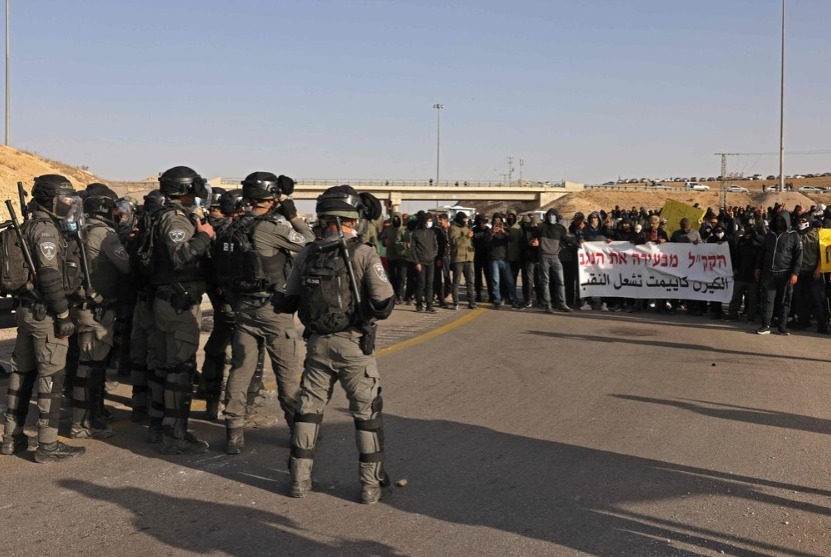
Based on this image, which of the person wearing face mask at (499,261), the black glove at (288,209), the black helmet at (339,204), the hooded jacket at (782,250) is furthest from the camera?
the person wearing face mask at (499,261)

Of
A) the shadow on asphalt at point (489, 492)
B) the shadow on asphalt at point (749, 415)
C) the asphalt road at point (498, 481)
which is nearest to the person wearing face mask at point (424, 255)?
the asphalt road at point (498, 481)

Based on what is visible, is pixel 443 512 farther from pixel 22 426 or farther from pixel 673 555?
pixel 22 426

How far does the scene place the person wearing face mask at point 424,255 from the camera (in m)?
16.9

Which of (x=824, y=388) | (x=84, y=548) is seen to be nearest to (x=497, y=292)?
(x=824, y=388)

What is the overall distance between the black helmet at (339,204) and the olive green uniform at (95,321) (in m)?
2.41

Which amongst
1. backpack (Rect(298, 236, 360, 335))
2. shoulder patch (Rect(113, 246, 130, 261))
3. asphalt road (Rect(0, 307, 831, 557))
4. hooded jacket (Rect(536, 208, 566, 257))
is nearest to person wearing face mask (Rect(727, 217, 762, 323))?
hooded jacket (Rect(536, 208, 566, 257))

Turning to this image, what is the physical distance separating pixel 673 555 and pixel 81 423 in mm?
4989

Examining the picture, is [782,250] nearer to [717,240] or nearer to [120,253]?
[717,240]

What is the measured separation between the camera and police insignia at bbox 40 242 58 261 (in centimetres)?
650

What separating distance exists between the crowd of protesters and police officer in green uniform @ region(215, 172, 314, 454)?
9887mm

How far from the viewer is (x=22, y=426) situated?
6.84m

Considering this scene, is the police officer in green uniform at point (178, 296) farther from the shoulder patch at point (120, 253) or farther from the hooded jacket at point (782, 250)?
the hooded jacket at point (782, 250)

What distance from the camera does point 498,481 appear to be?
20.1 ft

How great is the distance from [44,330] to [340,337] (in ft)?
8.35
